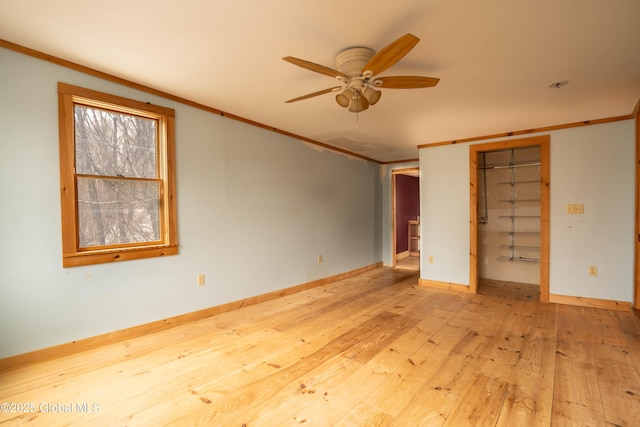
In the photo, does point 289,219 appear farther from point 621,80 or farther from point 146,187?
point 621,80

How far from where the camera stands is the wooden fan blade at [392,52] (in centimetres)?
152

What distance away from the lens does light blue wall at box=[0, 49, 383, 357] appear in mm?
2104

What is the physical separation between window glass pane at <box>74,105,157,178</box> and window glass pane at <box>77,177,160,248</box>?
109mm

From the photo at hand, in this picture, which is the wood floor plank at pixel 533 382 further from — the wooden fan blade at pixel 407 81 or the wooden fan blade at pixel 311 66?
the wooden fan blade at pixel 311 66

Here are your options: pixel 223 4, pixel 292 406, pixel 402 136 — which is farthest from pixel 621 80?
pixel 292 406

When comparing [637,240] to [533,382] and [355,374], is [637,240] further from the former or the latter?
[355,374]

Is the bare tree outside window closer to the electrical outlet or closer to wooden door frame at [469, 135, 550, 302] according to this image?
wooden door frame at [469, 135, 550, 302]

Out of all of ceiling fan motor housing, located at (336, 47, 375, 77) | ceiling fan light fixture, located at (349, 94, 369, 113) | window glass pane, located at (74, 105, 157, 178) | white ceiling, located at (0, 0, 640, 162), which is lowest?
window glass pane, located at (74, 105, 157, 178)

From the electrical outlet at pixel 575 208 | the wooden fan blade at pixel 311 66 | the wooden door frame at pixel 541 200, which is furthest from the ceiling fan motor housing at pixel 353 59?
the electrical outlet at pixel 575 208

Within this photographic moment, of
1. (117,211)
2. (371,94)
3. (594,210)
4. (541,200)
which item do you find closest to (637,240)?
(594,210)

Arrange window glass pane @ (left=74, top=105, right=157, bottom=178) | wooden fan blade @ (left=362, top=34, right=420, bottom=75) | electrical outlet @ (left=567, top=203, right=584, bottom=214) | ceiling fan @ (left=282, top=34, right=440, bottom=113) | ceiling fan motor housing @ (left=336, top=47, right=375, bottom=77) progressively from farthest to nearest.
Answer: electrical outlet @ (left=567, top=203, right=584, bottom=214)
window glass pane @ (left=74, top=105, right=157, bottom=178)
ceiling fan motor housing @ (left=336, top=47, right=375, bottom=77)
ceiling fan @ (left=282, top=34, right=440, bottom=113)
wooden fan blade @ (left=362, top=34, right=420, bottom=75)

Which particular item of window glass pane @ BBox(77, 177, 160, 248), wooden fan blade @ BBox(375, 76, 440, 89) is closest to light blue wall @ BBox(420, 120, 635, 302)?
wooden fan blade @ BBox(375, 76, 440, 89)

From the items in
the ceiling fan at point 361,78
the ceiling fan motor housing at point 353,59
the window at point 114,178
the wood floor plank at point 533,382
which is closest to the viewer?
the wood floor plank at point 533,382

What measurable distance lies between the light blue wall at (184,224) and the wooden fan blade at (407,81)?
2080mm
